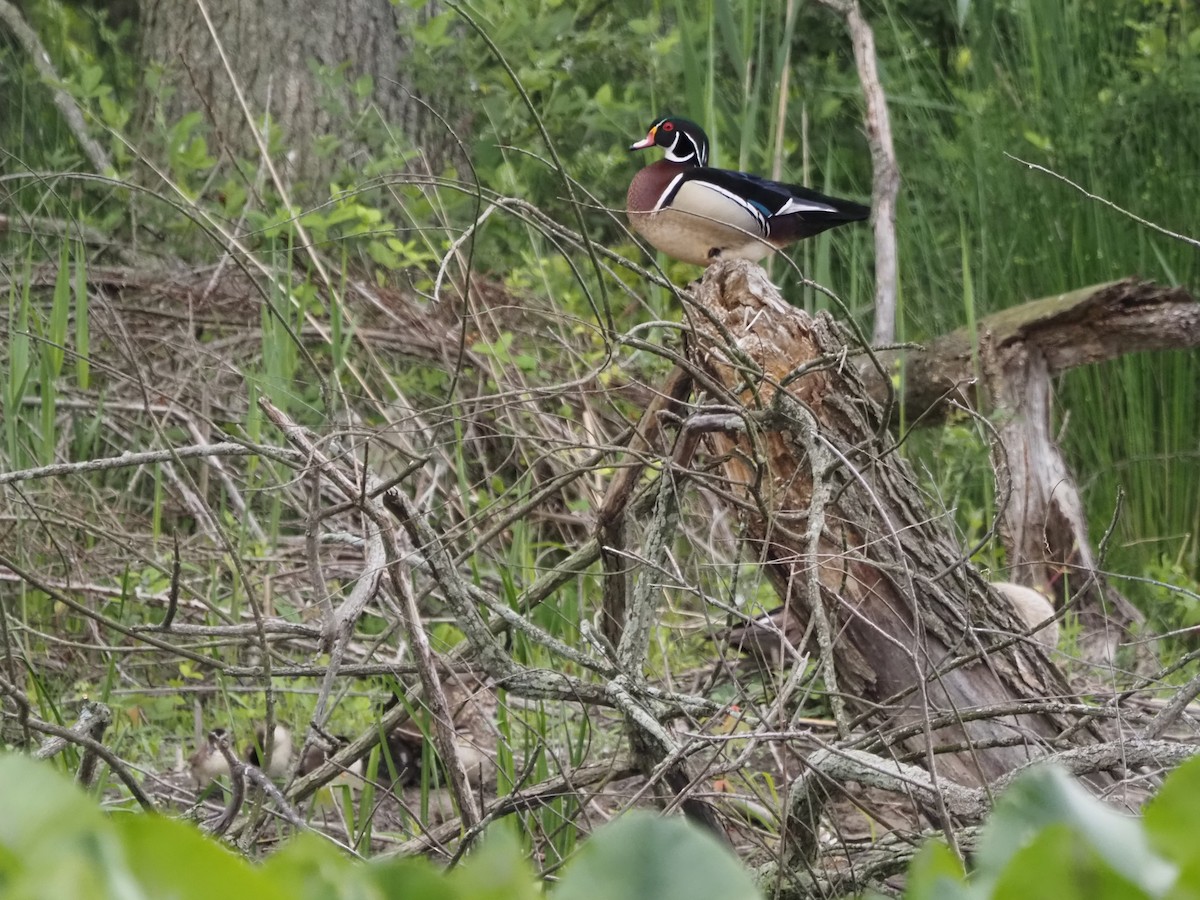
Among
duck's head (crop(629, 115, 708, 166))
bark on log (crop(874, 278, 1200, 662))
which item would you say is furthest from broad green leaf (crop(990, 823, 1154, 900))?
bark on log (crop(874, 278, 1200, 662))

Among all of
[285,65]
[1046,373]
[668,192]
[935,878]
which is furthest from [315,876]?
[285,65]

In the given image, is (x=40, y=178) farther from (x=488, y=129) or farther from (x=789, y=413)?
(x=488, y=129)

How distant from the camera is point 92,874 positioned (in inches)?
19.9

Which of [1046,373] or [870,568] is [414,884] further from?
[1046,373]

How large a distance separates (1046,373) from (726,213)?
149 centimetres

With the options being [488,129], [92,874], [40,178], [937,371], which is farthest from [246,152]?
[92,874]

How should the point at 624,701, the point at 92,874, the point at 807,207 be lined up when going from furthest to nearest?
the point at 807,207
the point at 624,701
the point at 92,874

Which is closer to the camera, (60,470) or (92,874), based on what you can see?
(92,874)

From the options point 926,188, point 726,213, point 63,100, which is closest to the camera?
point 726,213

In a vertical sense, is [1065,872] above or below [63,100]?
below

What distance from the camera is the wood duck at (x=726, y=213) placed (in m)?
2.82

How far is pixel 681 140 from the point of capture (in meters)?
3.22

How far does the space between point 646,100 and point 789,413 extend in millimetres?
3632

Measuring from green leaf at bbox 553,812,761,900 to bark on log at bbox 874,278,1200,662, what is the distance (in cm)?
329
